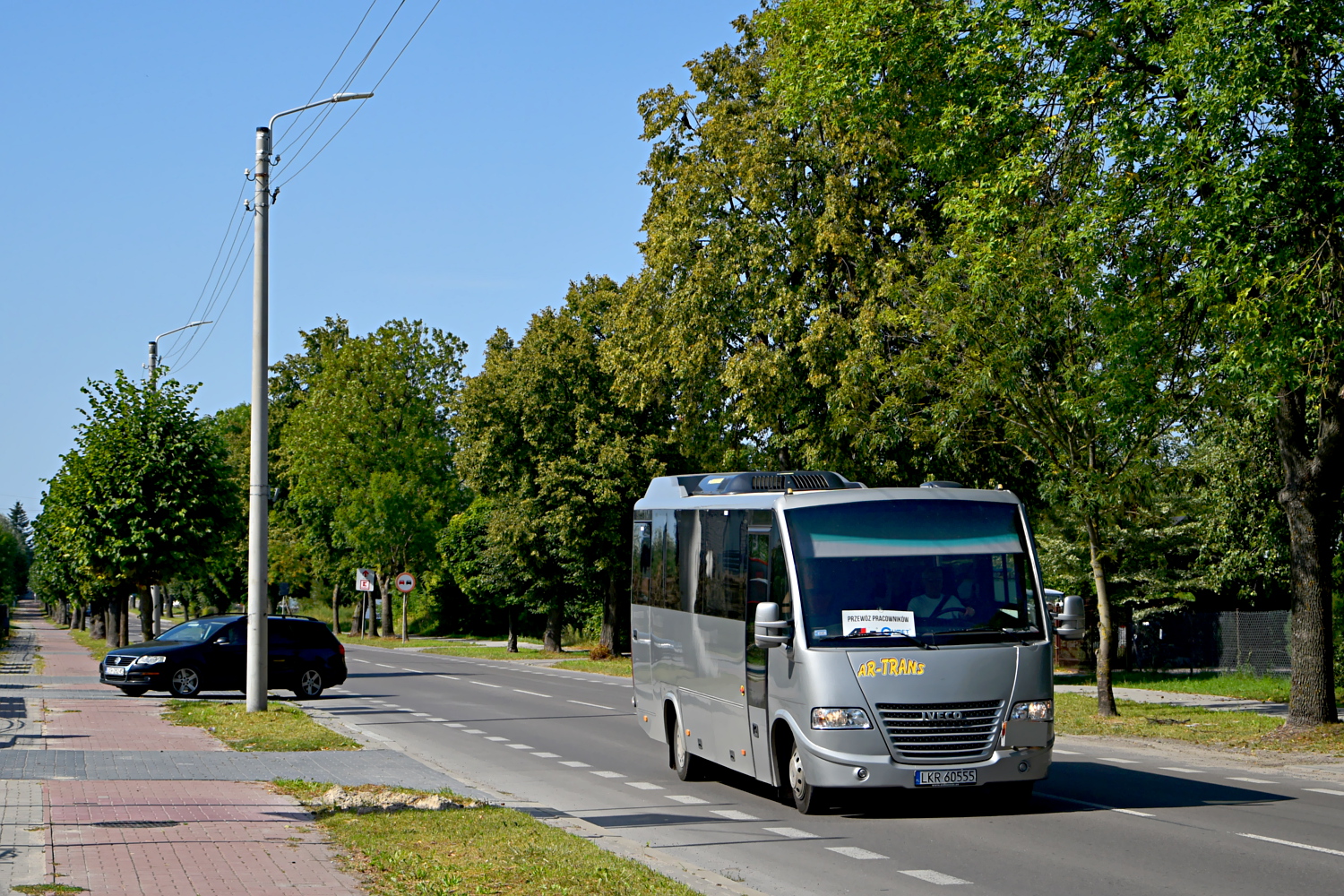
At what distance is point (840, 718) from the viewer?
1134cm

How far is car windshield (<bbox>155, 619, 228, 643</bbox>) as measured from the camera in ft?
89.2

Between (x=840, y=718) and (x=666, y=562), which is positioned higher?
(x=666, y=562)

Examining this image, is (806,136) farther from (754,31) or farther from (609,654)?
(609,654)

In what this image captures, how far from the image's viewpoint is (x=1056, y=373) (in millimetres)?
22141

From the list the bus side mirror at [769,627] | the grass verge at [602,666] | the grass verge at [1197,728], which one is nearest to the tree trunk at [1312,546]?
the grass verge at [1197,728]

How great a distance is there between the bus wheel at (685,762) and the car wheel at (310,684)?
14452 mm

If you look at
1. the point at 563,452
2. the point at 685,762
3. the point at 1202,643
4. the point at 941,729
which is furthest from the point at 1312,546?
the point at 563,452

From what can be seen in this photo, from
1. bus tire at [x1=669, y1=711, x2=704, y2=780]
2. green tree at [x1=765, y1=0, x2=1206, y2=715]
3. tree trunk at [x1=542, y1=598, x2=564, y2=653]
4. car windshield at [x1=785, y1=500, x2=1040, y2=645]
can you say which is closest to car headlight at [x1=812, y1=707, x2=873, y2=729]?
car windshield at [x1=785, y1=500, x2=1040, y2=645]

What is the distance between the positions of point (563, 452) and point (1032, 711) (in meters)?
35.6

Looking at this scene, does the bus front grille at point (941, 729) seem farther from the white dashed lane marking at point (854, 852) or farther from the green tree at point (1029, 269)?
the green tree at point (1029, 269)

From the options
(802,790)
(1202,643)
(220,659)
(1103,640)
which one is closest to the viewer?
(802,790)

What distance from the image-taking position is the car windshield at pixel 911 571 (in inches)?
462

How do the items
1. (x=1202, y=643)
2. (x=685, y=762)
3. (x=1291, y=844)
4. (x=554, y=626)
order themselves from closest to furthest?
(x=1291, y=844) < (x=685, y=762) < (x=1202, y=643) < (x=554, y=626)

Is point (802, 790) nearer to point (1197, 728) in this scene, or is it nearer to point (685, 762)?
point (685, 762)
